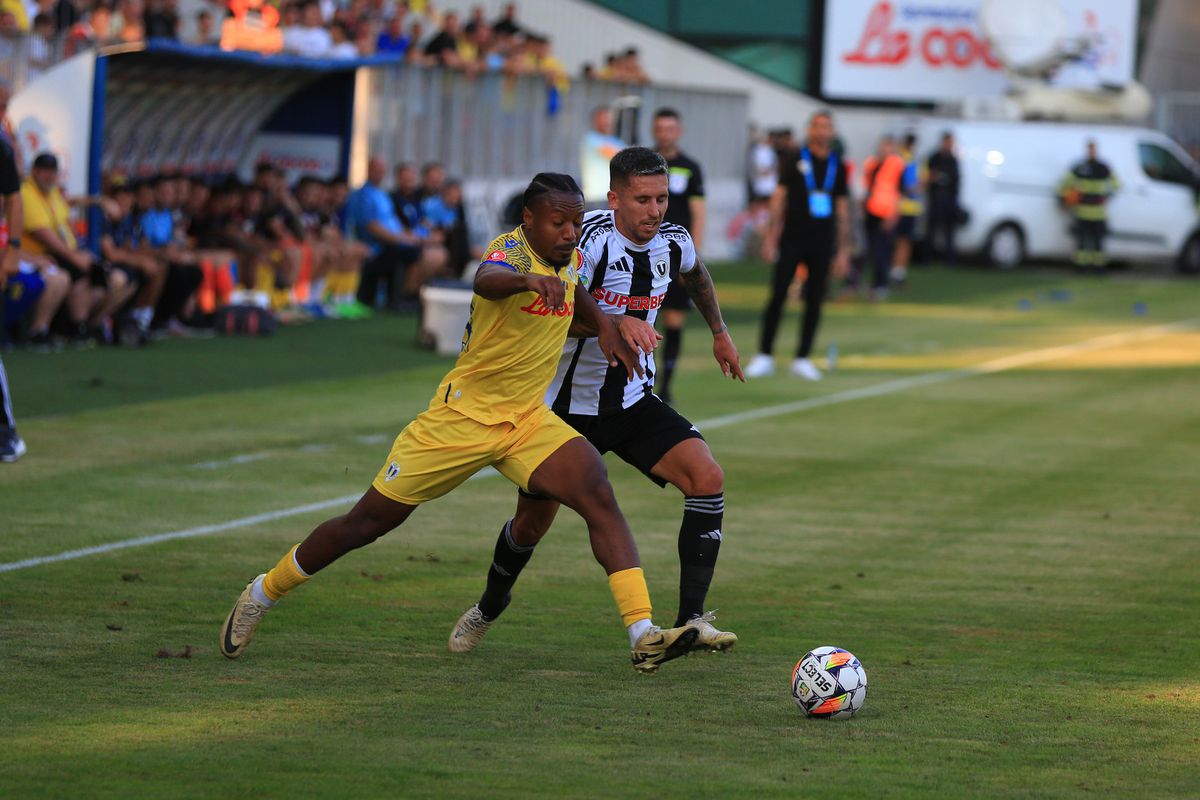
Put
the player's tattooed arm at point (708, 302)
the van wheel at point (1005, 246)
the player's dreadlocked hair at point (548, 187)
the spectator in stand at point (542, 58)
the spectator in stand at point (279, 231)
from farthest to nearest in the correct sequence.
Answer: the van wheel at point (1005, 246), the spectator in stand at point (542, 58), the spectator in stand at point (279, 231), the player's tattooed arm at point (708, 302), the player's dreadlocked hair at point (548, 187)

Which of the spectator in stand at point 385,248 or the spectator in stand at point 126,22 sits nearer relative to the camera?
the spectator in stand at point 126,22

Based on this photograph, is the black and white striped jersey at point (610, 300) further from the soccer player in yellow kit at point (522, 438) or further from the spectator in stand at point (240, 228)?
the spectator in stand at point (240, 228)

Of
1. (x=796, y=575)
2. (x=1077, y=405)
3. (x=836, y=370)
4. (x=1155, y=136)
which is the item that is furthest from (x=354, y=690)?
(x=1155, y=136)

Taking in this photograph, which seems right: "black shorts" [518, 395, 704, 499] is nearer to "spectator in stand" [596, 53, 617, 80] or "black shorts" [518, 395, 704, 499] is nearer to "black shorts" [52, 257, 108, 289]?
"black shorts" [52, 257, 108, 289]

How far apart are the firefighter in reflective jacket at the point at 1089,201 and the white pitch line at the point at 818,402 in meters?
7.67

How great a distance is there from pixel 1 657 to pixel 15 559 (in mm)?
1962

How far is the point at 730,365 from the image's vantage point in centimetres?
739

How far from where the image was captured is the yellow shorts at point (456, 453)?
6.73 metres

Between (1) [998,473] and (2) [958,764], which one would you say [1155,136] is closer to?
(1) [998,473]

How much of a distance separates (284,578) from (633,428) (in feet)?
4.78

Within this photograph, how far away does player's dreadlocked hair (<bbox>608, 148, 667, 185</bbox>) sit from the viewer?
715 cm

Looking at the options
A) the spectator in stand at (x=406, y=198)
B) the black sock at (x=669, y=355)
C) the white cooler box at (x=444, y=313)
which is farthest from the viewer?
the spectator in stand at (x=406, y=198)

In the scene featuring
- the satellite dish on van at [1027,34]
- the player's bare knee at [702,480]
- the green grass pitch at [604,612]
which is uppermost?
the satellite dish on van at [1027,34]

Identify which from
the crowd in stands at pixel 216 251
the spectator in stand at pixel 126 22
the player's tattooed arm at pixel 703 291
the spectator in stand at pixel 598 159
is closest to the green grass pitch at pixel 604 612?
the crowd in stands at pixel 216 251
